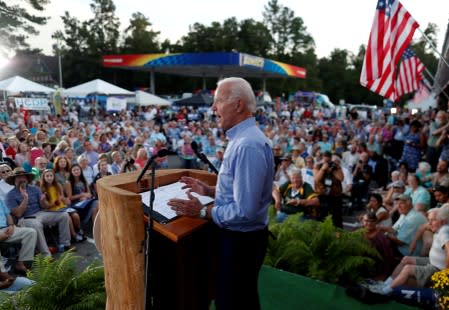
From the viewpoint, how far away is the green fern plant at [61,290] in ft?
9.81

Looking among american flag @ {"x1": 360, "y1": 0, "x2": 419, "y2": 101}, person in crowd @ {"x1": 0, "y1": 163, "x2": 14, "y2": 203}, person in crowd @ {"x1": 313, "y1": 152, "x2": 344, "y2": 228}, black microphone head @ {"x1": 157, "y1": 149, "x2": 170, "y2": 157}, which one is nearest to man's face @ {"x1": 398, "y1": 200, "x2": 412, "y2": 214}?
person in crowd @ {"x1": 313, "y1": 152, "x2": 344, "y2": 228}

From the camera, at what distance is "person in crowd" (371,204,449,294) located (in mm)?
3932

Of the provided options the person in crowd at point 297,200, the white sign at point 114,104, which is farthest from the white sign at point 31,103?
the person in crowd at point 297,200

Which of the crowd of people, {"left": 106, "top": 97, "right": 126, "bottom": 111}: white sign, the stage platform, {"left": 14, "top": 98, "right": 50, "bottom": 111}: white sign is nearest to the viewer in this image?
the stage platform

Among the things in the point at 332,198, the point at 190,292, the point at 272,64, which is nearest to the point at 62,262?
the point at 190,292

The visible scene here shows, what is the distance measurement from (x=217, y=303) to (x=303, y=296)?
1858 millimetres

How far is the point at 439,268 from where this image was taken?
13.0 ft

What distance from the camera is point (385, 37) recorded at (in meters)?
5.21

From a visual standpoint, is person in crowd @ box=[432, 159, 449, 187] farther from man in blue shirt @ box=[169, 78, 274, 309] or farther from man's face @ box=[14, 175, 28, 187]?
man's face @ box=[14, 175, 28, 187]

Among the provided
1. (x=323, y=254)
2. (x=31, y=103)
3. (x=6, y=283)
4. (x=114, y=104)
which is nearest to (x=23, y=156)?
(x=6, y=283)

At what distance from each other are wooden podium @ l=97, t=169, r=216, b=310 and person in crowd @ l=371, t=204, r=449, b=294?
103 inches

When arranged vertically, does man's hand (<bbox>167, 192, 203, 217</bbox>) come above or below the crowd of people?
above

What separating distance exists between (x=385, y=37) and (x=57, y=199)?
18.4ft

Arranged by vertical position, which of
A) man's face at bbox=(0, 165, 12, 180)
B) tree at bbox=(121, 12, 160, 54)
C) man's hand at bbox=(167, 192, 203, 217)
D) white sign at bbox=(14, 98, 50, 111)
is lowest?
man's face at bbox=(0, 165, 12, 180)
